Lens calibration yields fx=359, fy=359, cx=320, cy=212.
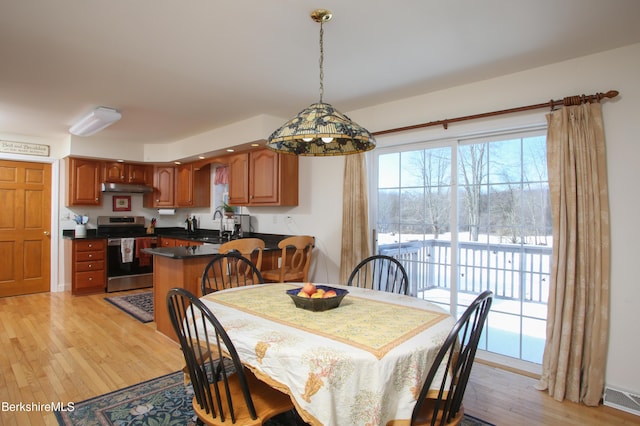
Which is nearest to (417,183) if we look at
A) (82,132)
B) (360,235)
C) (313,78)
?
(360,235)

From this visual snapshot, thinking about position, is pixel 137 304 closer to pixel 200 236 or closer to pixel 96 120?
pixel 200 236

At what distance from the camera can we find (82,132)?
449cm

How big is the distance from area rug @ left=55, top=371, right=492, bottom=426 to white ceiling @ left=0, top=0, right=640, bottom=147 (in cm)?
235

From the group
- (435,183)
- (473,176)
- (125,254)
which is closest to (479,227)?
(473,176)

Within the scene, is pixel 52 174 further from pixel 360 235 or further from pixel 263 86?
pixel 360 235

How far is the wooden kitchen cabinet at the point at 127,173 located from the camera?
5.83 meters

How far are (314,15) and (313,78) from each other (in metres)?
0.96

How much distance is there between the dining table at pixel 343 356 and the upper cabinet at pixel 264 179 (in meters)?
2.54

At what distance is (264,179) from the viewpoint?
14.5ft

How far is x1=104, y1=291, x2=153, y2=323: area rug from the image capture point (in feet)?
14.0

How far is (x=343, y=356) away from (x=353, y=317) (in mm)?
456

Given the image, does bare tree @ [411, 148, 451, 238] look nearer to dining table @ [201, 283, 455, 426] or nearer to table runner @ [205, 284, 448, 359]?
table runner @ [205, 284, 448, 359]

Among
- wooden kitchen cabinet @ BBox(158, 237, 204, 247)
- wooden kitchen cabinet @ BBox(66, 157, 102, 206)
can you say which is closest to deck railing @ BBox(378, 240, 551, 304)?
wooden kitchen cabinet @ BBox(158, 237, 204, 247)

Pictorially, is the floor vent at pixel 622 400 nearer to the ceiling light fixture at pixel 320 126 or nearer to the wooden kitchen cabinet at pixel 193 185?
the ceiling light fixture at pixel 320 126
